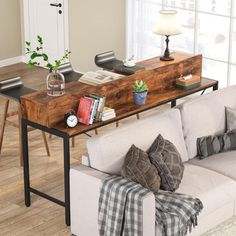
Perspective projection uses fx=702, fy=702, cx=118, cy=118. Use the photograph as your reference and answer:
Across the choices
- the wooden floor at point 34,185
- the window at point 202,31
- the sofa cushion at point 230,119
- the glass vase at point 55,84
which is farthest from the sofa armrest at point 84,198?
the window at point 202,31

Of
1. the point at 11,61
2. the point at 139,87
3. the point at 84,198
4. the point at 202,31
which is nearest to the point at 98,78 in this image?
the point at 139,87

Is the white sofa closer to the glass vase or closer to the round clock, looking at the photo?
the round clock

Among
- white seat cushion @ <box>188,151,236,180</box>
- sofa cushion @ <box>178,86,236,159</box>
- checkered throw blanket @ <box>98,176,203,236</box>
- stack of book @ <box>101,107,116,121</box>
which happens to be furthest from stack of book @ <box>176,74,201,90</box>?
checkered throw blanket @ <box>98,176,203,236</box>

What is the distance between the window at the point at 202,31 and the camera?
7477mm

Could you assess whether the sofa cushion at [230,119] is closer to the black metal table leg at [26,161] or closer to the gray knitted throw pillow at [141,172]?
the gray knitted throw pillow at [141,172]

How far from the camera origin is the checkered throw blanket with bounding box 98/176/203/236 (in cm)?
481

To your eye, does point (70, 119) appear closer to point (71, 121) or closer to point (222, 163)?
point (71, 121)

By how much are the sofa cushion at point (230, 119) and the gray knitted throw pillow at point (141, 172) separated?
1.20 meters

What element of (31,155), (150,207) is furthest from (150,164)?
(31,155)

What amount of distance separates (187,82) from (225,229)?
5.05 ft

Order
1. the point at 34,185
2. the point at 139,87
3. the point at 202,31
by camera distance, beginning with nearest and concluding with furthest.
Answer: the point at 139,87 < the point at 34,185 < the point at 202,31

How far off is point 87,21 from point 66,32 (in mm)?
339

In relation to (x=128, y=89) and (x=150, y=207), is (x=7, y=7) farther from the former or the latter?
(x=150, y=207)

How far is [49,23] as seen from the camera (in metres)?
9.02
